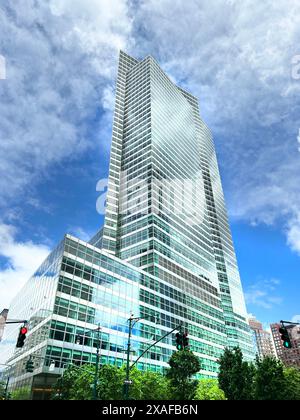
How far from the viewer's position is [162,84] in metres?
137

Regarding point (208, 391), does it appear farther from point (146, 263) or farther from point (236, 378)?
point (146, 263)

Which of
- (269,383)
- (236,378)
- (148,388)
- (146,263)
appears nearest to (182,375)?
(148,388)

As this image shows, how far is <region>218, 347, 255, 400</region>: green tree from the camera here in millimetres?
44125

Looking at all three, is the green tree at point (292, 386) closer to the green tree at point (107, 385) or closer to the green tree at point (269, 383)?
the green tree at point (269, 383)

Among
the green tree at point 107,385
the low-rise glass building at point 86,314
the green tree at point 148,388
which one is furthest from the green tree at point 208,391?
the low-rise glass building at point 86,314

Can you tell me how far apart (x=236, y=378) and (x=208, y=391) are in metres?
8.29

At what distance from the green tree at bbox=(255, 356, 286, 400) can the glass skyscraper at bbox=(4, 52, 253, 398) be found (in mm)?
25659

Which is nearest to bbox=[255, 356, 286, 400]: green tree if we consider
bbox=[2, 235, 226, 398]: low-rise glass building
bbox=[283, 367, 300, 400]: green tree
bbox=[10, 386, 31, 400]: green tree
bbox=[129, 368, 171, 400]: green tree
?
bbox=[283, 367, 300, 400]: green tree

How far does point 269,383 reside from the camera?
134ft

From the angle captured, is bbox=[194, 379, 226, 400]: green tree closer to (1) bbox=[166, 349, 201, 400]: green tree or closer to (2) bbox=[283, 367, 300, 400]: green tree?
(1) bbox=[166, 349, 201, 400]: green tree

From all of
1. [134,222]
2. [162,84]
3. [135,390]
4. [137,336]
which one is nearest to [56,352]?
[135,390]

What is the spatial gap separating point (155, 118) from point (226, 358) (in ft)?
299

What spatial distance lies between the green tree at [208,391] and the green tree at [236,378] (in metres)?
4.08
